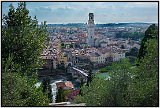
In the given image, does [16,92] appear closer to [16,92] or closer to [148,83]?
[16,92]

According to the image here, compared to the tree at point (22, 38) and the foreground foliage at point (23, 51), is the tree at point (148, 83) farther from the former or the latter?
the tree at point (22, 38)

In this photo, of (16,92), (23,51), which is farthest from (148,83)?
(23,51)

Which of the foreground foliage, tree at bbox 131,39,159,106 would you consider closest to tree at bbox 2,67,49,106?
the foreground foliage

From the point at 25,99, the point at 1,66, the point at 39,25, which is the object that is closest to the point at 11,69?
the point at 1,66

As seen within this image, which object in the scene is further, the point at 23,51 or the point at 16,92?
the point at 23,51

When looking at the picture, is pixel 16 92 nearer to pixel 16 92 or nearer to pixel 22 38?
pixel 16 92

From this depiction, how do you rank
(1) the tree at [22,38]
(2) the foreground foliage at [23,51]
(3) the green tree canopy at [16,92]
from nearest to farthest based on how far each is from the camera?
(3) the green tree canopy at [16,92] → (2) the foreground foliage at [23,51] → (1) the tree at [22,38]

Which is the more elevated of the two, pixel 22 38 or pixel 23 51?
pixel 22 38

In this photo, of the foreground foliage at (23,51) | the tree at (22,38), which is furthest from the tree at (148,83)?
the tree at (22,38)

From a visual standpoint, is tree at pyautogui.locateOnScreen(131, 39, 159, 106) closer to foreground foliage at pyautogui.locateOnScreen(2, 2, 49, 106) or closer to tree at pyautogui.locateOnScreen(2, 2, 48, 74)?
foreground foliage at pyautogui.locateOnScreen(2, 2, 49, 106)

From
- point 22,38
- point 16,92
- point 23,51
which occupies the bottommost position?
point 16,92
